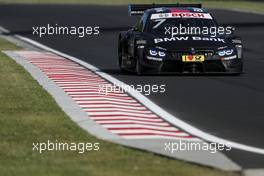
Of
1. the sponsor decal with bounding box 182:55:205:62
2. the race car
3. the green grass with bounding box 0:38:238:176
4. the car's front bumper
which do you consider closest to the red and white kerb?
the green grass with bounding box 0:38:238:176

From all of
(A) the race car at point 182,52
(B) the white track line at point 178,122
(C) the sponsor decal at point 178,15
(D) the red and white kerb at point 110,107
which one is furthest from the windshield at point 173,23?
(D) the red and white kerb at point 110,107

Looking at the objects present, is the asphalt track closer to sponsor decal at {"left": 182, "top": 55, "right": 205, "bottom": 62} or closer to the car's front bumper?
the car's front bumper

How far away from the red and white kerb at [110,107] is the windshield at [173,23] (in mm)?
1554

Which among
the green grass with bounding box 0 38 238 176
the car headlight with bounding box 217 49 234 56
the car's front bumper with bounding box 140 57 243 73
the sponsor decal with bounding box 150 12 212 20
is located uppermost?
the green grass with bounding box 0 38 238 176

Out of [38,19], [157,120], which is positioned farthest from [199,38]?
[38,19]

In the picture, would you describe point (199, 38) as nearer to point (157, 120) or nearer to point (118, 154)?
point (157, 120)

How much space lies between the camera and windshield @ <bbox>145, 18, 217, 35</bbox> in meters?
19.5

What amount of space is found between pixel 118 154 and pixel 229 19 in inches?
1524

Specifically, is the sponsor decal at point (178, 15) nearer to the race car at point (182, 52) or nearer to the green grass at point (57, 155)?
the race car at point (182, 52)

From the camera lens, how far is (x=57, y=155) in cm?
959

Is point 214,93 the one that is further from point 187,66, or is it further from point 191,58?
point 187,66

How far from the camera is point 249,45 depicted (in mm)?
29938

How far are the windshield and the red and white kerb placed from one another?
155 centimetres

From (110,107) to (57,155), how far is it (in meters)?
3.97
